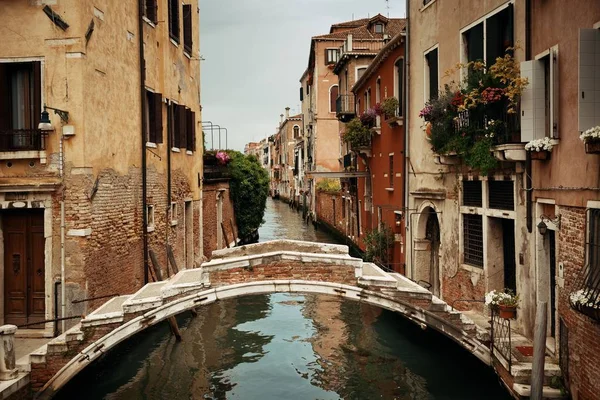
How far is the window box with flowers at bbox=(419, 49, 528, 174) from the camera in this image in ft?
23.5

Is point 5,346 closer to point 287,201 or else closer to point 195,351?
point 195,351

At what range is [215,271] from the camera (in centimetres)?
779

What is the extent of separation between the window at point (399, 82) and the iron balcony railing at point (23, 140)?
6907mm

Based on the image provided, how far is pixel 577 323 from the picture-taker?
587cm

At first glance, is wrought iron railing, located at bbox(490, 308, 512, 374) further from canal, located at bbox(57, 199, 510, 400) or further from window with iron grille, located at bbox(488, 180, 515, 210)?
window with iron grille, located at bbox(488, 180, 515, 210)

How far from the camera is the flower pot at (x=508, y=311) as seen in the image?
7.15m

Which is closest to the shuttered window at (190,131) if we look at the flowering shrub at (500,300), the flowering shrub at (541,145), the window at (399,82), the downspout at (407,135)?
the window at (399,82)

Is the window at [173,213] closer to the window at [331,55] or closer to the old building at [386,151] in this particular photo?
the old building at [386,151]

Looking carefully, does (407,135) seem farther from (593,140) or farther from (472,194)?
(593,140)

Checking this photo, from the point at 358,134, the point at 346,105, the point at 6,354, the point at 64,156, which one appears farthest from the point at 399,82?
the point at 6,354

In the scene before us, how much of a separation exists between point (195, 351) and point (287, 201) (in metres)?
49.1

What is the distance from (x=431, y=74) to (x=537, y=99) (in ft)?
13.3

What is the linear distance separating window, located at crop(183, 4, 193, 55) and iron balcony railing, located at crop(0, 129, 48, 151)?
5.88 meters

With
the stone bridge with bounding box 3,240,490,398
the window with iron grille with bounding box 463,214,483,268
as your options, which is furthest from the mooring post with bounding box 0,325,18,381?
the window with iron grille with bounding box 463,214,483,268
